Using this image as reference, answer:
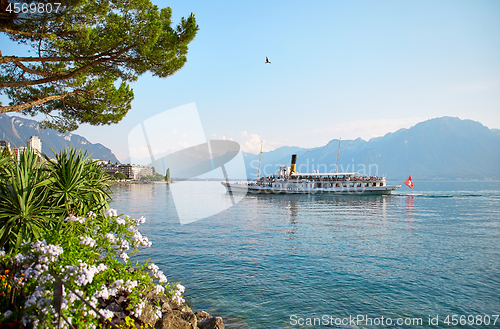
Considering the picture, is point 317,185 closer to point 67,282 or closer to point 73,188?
point 73,188

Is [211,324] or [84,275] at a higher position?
[84,275]

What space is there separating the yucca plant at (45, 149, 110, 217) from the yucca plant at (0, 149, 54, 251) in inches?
10.4

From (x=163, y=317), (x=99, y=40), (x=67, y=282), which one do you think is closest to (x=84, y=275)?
(x=67, y=282)

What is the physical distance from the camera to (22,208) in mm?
5875

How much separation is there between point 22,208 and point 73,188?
4.41ft

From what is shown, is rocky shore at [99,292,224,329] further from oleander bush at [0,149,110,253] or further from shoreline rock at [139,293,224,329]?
oleander bush at [0,149,110,253]

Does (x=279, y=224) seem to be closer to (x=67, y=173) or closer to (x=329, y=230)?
(x=329, y=230)

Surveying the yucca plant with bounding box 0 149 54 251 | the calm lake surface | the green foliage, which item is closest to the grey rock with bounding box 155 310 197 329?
the calm lake surface

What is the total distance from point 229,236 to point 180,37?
13.3m

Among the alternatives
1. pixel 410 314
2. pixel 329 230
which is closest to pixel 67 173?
pixel 410 314

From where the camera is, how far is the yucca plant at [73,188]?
22.6 feet

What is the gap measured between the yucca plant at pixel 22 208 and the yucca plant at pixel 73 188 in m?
0.26

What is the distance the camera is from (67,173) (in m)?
7.18

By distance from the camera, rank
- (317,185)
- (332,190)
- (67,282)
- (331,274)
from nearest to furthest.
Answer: (67,282) < (331,274) < (332,190) < (317,185)
